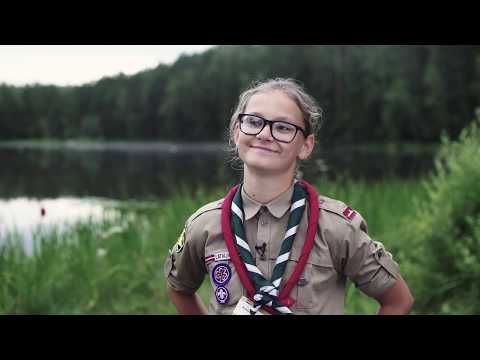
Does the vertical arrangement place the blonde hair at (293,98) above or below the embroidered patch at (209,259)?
above

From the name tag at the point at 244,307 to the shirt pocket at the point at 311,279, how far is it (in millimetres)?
121

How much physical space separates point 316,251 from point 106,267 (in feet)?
12.7

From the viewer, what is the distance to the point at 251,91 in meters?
1.40

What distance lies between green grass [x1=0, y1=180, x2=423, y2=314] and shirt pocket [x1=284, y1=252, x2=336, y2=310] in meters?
2.59

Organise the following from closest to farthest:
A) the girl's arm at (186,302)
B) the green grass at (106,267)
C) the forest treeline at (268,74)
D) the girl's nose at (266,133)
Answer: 1. the girl's nose at (266,133)
2. the girl's arm at (186,302)
3. the green grass at (106,267)
4. the forest treeline at (268,74)

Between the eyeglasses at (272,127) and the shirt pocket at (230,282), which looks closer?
the eyeglasses at (272,127)

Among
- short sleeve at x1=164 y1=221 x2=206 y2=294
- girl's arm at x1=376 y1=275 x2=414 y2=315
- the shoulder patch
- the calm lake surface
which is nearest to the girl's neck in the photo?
the shoulder patch

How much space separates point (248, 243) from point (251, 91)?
0.44m

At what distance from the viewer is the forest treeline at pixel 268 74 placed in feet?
28.9

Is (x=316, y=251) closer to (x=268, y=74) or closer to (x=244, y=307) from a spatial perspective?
(x=244, y=307)

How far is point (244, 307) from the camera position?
133 cm

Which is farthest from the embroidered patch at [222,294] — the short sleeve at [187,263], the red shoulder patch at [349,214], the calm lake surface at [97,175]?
the calm lake surface at [97,175]

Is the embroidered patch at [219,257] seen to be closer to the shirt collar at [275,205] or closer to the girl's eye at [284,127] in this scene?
the shirt collar at [275,205]
